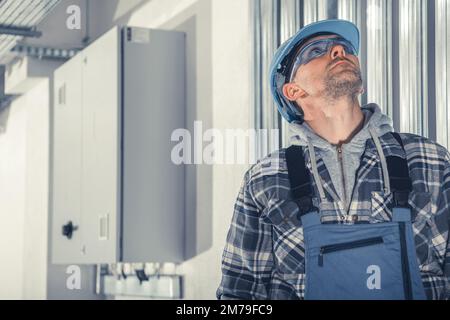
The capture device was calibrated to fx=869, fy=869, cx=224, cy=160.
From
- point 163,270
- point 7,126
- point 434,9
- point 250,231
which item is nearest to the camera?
point 250,231

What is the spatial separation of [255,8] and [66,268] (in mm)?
3016

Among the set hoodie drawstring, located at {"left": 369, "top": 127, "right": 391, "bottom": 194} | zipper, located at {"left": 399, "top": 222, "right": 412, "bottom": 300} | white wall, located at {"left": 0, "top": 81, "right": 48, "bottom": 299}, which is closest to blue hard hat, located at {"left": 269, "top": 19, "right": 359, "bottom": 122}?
hoodie drawstring, located at {"left": 369, "top": 127, "right": 391, "bottom": 194}

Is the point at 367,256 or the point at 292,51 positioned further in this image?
the point at 292,51

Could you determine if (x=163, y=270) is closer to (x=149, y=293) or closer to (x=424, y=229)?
(x=149, y=293)

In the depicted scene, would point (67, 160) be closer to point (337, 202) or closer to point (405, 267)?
point (337, 202)

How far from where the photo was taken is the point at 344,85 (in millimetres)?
2438

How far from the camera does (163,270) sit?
15.6ft

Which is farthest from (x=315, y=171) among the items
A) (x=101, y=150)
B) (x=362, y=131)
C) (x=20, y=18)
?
(x=20, y=18)

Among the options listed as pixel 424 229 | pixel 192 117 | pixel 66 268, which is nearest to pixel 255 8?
pixel 192 117

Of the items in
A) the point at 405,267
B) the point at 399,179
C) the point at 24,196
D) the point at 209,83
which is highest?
the point at 209,83

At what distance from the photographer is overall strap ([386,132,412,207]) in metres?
2.21

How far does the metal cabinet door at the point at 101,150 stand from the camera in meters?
4.36

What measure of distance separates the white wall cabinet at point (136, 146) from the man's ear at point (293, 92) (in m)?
1.87

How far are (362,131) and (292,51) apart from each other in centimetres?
35
